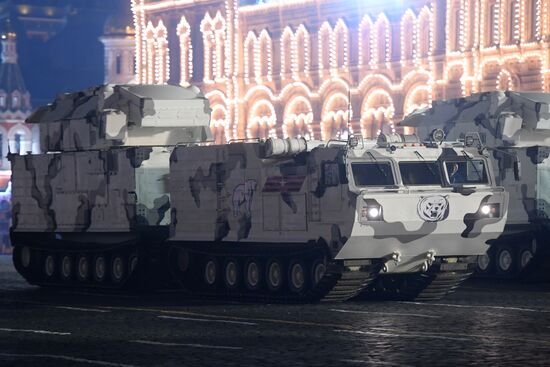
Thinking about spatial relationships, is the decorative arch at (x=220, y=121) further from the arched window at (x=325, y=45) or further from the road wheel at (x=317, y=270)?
the road wheel at (x=317, y=270)

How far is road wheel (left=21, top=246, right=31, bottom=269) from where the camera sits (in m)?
36.3

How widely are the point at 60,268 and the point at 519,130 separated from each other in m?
11.3

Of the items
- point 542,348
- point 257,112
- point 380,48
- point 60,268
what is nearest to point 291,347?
point 542,348

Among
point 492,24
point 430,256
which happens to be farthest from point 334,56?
point 430,256

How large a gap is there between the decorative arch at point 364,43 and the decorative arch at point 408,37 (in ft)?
12.9

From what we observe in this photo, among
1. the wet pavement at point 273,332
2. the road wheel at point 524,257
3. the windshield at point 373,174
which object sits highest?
the windshield at point 373,174

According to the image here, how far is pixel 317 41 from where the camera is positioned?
97.2 metres

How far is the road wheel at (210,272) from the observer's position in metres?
30.2

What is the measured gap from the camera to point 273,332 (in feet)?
70.9

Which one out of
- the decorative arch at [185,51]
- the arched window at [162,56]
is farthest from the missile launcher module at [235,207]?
the arched window at [162,56]

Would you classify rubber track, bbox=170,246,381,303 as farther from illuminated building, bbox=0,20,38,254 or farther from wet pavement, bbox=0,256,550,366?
illuminated building, bbox=0,20,38,254

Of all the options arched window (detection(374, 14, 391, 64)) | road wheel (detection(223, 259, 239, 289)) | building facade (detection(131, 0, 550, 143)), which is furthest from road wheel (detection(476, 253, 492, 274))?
arched window (detection(374, 14, 391, 64))

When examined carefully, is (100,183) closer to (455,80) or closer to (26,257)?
(26,257)

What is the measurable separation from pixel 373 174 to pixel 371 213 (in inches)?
33.2
